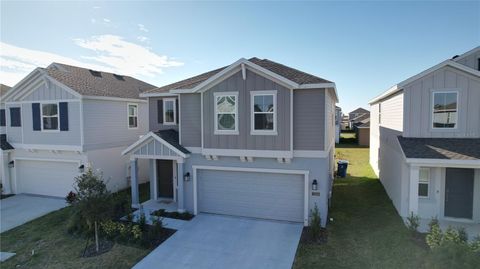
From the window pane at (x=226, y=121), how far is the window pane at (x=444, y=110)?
26.0 ft

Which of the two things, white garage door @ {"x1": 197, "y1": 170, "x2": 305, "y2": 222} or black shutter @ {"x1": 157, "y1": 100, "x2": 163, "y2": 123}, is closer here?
white garage door @ {"x1": 197, "y1": 170, "x2": 305, "y2": 222}

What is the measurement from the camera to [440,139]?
10.6m

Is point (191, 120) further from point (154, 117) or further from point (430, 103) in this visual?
point (430, 103)

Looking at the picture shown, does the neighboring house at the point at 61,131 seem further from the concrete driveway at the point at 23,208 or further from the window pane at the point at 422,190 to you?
the window pane at the point at 422,190

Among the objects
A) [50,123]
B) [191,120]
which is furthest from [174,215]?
[50,123]

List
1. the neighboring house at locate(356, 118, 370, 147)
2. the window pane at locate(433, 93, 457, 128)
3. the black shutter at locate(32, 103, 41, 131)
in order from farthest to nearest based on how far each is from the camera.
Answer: the neighboring house at locate(356, 118, 370, 147)
the black shutter at locate(32, 103, 41, 131)
the window pane at locate(433, 93, 457, 128)

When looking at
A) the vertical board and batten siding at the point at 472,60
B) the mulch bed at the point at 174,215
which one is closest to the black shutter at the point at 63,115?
the mulch bed at the point at 174,215

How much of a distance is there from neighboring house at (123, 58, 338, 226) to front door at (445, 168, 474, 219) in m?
4.63

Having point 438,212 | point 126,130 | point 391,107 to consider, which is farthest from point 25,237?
point 391,107

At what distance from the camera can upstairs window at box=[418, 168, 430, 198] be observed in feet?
35.2

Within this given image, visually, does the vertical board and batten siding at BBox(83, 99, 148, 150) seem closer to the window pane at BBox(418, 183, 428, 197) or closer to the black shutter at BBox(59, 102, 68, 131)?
the black shutter at BBox(59, 102, 68, 131)

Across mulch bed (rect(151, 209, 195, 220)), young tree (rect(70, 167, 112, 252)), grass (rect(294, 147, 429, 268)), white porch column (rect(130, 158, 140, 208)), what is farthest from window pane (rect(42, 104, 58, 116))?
grass (rect(294, 147, 429, 268))

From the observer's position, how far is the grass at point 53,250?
809 cm

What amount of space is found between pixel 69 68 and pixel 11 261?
1309 cm
